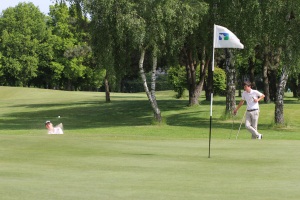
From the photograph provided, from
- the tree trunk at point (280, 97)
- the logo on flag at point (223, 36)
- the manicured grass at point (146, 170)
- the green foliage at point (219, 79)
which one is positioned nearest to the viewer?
the manicured grass at point (146, 170)

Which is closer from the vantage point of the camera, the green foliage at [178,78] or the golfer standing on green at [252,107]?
the golfer standing on green at [252,107]

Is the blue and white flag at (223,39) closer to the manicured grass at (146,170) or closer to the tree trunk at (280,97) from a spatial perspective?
the manicured grass at (146,170)

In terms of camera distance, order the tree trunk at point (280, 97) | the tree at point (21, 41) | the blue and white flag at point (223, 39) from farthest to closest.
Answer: the tree at point (21, 41) < the tree trunk at point (280, 97) < the blue and white flag at point (223, 39)

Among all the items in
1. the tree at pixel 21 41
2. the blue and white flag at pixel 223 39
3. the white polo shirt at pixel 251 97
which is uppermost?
the tree at pixel 21 41

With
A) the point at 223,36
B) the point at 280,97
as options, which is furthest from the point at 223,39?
the point at 280,97

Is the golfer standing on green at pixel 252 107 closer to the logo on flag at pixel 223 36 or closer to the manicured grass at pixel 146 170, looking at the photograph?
the logo on flag at pixel 223 36

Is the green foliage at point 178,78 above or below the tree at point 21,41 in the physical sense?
below

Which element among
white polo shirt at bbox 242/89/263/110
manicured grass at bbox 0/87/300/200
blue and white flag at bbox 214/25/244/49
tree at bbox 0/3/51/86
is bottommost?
manicured grass at bbox 0/87/300/200

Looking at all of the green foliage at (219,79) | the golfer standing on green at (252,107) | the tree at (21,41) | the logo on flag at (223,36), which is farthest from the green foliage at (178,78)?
the logo on flag at (223,36)

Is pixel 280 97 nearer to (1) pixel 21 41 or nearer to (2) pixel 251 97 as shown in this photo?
(2) pixel 251 97

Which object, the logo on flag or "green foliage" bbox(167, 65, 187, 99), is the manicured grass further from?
"green foliage" bbox(167, 65, 187, 99)

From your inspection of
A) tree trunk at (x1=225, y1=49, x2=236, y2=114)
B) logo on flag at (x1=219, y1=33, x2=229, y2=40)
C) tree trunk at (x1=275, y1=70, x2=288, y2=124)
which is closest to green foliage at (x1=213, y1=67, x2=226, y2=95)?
tree trunk at (x1=225, y1=49, x2=236, y2=114)

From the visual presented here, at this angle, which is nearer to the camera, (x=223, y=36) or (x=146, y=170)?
(x=146, y=170)

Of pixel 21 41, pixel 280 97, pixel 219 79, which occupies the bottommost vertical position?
pixel 280 97
